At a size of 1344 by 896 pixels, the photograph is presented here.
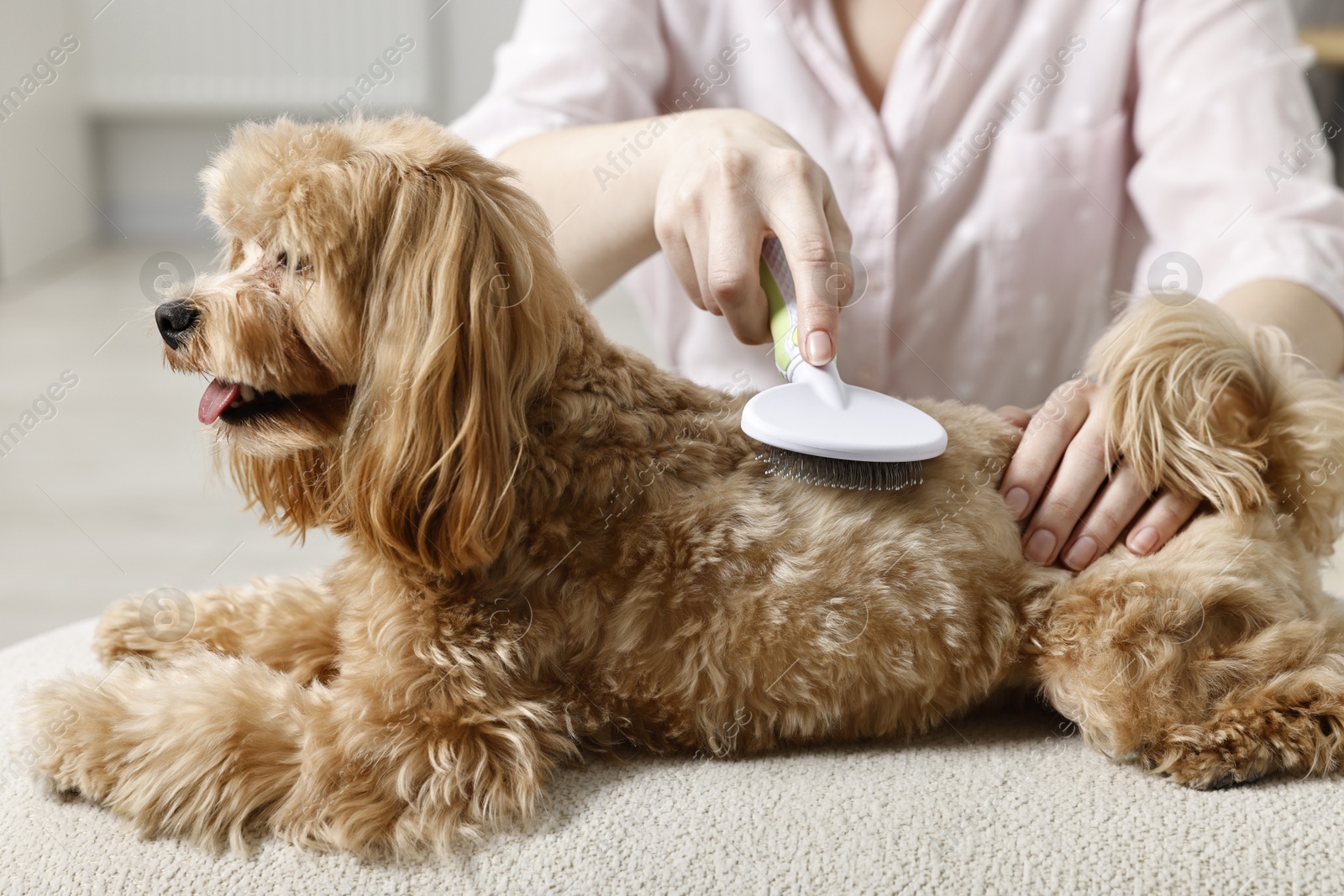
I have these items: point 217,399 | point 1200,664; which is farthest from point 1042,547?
point 217,399

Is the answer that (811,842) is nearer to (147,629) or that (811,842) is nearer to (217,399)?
(217,399)

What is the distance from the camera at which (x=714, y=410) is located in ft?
2.75

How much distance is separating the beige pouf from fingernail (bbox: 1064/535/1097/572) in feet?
0.51

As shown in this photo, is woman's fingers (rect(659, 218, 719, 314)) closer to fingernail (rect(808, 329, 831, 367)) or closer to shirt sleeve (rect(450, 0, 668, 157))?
fingernail (rect(808, 329, 831, 367))

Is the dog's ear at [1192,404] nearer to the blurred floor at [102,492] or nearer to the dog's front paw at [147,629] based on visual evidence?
the blurred floor at [102,492]

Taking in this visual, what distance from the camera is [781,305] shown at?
0.86 m

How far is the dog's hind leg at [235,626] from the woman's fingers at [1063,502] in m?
0.58

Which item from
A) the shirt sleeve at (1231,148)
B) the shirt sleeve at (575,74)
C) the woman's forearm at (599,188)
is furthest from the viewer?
the shirt sleeve at (575,74)

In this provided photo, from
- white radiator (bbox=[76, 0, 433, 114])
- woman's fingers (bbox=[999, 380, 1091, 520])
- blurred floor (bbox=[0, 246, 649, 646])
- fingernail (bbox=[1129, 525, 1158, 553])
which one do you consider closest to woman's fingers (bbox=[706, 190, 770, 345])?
woman's fingers (bbox=[999, 380, 1091, 520])

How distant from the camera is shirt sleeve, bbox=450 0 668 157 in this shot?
139 cm

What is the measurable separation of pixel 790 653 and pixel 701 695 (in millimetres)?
74

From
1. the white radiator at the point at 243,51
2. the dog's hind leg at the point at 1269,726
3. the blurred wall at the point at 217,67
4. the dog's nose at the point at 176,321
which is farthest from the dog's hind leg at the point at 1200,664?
the white radiator at the point at 243,51

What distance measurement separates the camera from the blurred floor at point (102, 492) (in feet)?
7.40

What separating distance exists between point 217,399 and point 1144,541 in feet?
2.31
